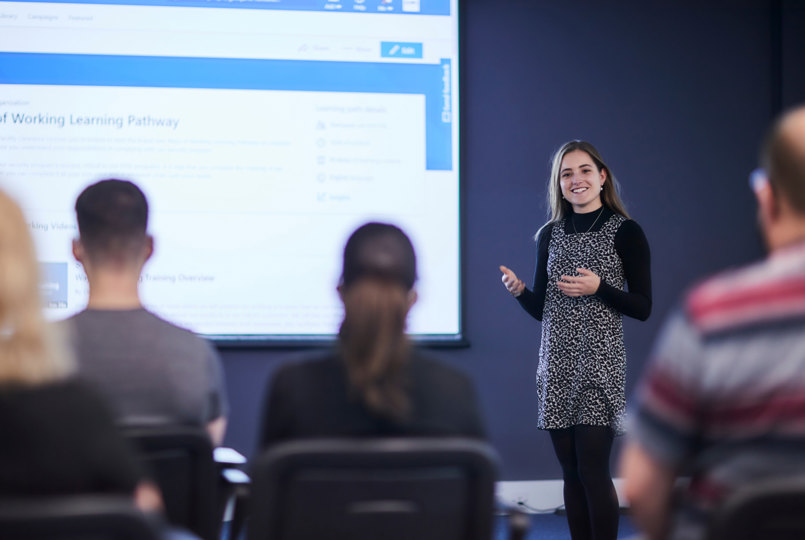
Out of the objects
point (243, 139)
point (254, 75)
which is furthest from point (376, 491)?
point (254, 75)

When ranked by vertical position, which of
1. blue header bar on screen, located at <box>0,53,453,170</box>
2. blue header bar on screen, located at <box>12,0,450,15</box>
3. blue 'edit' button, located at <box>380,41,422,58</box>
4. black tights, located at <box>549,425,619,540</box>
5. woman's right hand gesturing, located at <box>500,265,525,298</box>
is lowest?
black tights, located at <box>549,425,619,540</box>

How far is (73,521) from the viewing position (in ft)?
2.68

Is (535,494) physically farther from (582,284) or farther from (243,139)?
(243,139)

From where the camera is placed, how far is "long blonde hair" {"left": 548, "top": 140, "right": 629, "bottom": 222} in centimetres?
284

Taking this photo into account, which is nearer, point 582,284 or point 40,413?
point 40,413

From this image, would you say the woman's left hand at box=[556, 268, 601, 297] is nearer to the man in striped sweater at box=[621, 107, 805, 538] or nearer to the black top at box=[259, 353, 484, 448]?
the black top at box=[259, 353, 484, 448]

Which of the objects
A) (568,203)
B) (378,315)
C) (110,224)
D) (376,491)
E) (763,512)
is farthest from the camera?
(568,203)

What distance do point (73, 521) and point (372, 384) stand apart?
51 centimetres

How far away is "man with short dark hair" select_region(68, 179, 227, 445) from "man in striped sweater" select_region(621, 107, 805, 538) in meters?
0.86

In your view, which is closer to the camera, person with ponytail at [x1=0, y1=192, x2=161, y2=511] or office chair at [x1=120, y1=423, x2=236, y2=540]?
person with ponytail at [x1=0, y1=192, x2=161, y2=511]

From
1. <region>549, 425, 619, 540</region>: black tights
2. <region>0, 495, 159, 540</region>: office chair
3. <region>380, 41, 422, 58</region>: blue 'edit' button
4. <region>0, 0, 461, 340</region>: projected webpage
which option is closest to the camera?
<region>0, 495, 159, 540</region>: office chair

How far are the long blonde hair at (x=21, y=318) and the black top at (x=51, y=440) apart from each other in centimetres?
2

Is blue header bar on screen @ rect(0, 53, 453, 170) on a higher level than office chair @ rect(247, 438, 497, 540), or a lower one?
higher

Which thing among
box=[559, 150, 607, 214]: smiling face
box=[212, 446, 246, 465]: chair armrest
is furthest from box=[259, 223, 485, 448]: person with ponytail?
box=[559, 150, 607, 214]: smiling face
